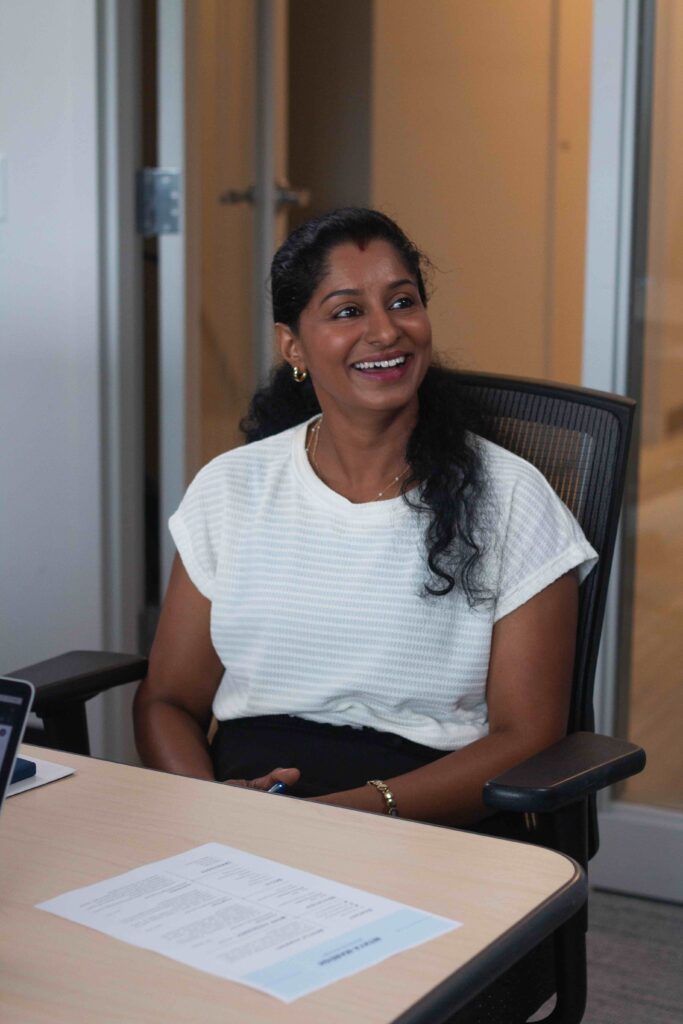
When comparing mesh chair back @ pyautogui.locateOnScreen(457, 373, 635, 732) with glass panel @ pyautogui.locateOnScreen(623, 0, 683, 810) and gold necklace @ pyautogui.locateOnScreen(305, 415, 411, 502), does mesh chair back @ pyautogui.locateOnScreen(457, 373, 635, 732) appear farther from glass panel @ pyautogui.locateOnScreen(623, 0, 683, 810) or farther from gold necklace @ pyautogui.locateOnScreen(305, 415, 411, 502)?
glass panel @ pyautogui.locateOnScreen(623, 0, 683, 810)

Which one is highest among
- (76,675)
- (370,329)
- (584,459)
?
(370,329)

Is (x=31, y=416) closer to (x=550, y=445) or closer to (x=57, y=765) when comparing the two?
(x=550, y=445)

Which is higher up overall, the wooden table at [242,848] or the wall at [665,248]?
the wall at [665,248]

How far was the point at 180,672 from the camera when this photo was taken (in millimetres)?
1736

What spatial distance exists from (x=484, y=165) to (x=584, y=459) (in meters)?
2.34

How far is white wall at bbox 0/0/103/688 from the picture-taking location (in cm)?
268

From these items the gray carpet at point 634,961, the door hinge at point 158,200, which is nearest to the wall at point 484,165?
the door hinge at point 158,200

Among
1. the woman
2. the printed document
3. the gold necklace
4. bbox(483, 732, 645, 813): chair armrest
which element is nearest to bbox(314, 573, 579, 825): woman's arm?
the woman

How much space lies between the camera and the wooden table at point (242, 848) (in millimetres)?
804

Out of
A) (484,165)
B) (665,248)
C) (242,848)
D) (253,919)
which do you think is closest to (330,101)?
(484,165)

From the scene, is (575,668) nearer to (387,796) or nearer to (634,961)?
(387,796)

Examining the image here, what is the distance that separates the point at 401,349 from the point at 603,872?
1.36 meters

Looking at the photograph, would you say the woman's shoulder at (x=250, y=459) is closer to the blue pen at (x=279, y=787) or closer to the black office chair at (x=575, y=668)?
the black office chair at (x=575, y=668)

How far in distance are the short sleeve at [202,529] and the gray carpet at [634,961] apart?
0.97 meters
